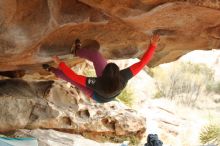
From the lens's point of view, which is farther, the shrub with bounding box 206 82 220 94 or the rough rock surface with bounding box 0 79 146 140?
the shrub with bounding box 206 82 220 94

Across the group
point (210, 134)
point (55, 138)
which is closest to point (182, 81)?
point (210, 134)

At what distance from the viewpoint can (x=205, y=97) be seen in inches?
952

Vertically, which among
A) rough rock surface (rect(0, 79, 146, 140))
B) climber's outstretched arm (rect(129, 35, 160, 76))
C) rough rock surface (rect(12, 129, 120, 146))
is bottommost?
rough rock surface (rect(12, 129, 120, 146))

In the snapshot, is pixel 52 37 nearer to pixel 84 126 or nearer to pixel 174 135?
pixel 84 126

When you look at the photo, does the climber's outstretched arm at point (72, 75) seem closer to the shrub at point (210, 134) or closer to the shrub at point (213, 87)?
the shrub at point (210, 134)

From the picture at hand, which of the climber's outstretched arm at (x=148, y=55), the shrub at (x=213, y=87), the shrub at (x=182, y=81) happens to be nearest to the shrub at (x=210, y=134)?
the shrub at (x=182, y=81)

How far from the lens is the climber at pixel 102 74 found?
6258mm

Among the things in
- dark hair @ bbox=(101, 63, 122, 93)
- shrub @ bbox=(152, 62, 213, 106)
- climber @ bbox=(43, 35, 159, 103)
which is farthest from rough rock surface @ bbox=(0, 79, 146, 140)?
shrub @ bbox=(152, 62, 213, 106)

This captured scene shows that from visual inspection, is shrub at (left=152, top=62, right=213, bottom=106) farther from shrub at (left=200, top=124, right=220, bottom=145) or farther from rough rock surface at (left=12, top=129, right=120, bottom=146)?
rough rock surface at (left=12, top=129, right=120, bottom=146)

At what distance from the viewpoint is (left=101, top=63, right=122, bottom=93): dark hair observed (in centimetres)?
622

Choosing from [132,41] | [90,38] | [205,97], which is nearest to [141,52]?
[132,41]

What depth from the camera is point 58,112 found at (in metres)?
8.80

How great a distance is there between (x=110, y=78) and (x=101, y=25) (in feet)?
3.18

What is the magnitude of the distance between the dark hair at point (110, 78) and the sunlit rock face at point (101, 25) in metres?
0.70
